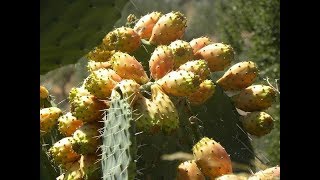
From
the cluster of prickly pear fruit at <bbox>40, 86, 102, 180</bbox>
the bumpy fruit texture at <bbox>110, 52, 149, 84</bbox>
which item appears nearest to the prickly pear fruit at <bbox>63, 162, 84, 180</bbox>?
the cluster of prickly pear fruit at <bbox>40, 86, 102, 180</bbox>

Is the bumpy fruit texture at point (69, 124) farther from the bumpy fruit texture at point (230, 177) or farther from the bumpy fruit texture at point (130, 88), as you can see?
the bumpy fruit texture at point (230, 177)

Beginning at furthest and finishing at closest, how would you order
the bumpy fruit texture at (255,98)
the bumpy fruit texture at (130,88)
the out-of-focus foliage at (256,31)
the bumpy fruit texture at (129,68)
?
the out-of-focus foliage at (256,31) < the bumpy fruit texture at (255,98) < the bumpy fruit texture at (129,68) < the bumpy fruit texture at (130,88)

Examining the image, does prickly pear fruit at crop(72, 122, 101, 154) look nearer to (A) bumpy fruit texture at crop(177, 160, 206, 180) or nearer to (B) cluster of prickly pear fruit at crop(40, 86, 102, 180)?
(B) cluster of prickly pear fruit at crop(40, 86, 102, 180)

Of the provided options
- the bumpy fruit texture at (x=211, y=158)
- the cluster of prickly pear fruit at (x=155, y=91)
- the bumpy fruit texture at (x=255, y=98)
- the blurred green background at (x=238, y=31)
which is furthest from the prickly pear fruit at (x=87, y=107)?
the blurred green background at (x=238, y=31)

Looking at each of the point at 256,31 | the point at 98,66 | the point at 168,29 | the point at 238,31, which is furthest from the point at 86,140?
the point at 238,31

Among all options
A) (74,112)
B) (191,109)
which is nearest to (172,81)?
(191,109)

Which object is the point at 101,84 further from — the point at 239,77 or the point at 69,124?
the point at 239,77
